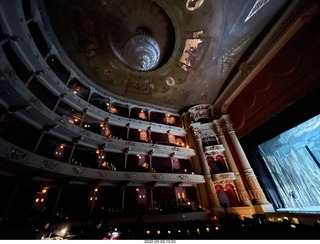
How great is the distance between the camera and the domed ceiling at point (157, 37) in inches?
372

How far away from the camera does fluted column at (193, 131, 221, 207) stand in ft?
37.3

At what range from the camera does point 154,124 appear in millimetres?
14695

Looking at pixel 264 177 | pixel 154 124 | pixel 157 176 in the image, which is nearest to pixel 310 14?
pixel 264 177

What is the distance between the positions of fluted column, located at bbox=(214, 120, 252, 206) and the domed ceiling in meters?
5.25

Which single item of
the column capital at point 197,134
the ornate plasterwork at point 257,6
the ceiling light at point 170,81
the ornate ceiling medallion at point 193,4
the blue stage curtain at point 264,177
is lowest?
the blue stage curtain at point 264,177

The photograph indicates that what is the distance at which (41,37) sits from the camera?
930 cm

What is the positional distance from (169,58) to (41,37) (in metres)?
10.3

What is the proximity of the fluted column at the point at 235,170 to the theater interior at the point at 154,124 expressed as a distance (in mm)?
104

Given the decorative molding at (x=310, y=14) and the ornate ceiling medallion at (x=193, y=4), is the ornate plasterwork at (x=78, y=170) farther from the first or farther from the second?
the decorative molding at (x=310, y=14)

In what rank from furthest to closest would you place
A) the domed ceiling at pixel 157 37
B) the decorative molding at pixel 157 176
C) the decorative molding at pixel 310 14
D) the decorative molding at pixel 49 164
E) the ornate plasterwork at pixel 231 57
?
the ornate plasterwork at pixel 231 57
the decorative molding at pixel 157 176
the domed ceiling at pixel 157 37
the decorative molding at pixel 310 14
the decorative molding at pixel 49 164

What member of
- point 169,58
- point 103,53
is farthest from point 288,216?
point 103,53

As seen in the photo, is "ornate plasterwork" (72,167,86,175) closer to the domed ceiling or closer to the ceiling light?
the domed ceiling

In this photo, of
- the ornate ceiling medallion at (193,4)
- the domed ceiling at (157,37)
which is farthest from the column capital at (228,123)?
the ornate ceiling medallion at (193,4)

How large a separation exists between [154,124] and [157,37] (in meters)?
8.70
